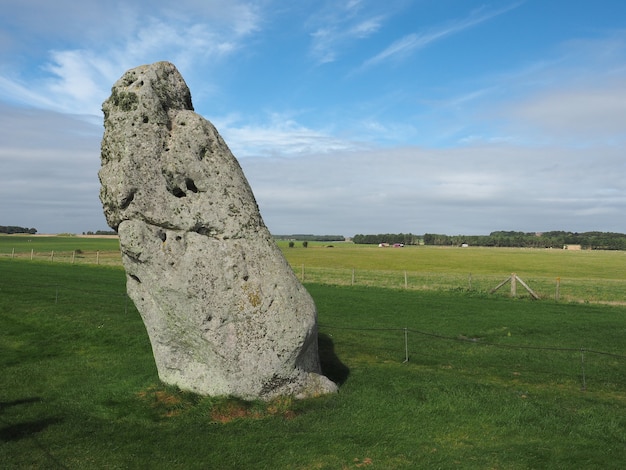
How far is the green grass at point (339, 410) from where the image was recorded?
819cm

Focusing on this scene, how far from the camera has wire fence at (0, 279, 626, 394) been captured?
13.8 meters

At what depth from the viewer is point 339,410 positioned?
10070 millimetres

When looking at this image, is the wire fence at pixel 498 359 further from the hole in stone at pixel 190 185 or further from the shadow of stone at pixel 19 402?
the shadow of stone at pixel 19 402

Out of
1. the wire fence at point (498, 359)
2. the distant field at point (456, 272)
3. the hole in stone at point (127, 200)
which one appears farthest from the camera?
the distant field at point (456, 272)

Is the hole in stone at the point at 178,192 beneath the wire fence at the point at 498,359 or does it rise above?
above

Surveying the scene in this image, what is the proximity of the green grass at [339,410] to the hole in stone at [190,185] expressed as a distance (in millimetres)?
4451

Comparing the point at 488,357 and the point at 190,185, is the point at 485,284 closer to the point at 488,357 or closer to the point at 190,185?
the point at 488,357

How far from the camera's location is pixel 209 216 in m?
10.3

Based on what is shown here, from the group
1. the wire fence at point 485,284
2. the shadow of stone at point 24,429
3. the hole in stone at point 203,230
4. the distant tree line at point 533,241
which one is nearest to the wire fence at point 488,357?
the hole in stone at point 203,230

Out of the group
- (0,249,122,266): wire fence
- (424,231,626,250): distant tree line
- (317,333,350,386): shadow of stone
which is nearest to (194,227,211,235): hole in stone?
(317,333,350,386): shadow of stone

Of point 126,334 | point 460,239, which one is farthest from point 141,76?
point 460,239

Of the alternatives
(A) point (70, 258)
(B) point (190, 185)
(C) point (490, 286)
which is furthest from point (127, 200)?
(A) point (70, 258)

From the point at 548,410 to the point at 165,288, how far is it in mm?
8489

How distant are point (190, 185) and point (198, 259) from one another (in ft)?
5.53
